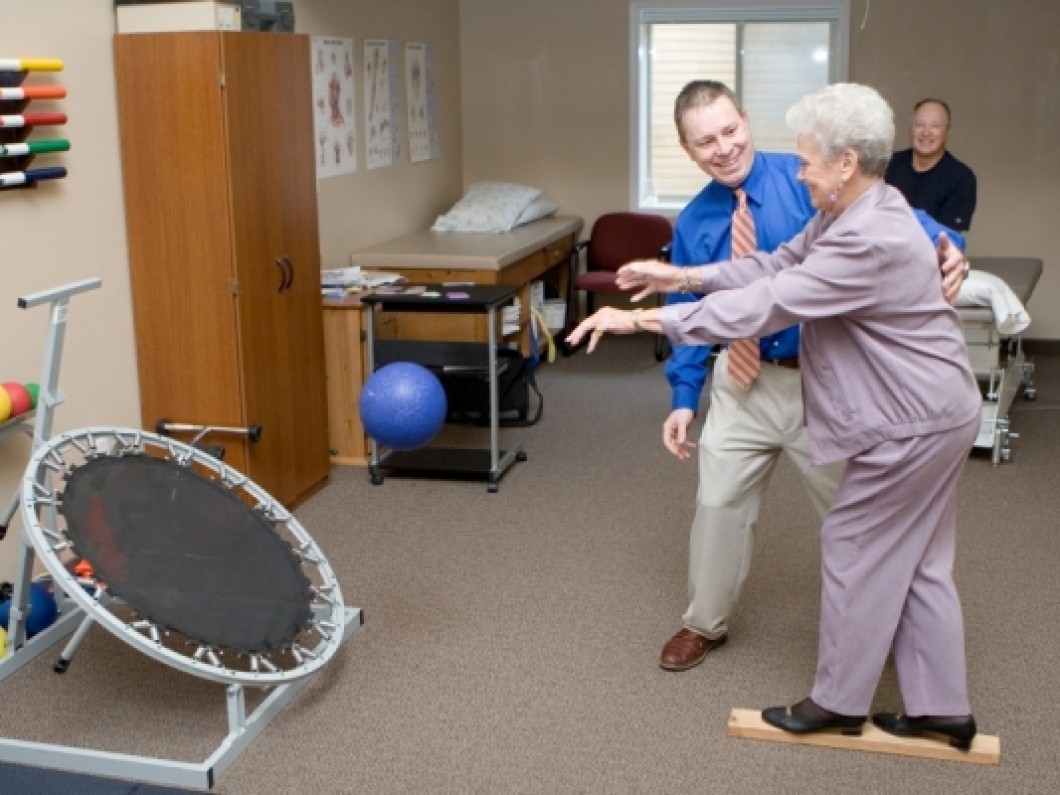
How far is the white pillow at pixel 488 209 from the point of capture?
757 centimetres

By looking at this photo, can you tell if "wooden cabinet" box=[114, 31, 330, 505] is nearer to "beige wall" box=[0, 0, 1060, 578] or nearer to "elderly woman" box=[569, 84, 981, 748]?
"beige wall" box=[0, 0, 1060, 578]

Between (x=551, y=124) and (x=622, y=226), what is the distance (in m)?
0.87

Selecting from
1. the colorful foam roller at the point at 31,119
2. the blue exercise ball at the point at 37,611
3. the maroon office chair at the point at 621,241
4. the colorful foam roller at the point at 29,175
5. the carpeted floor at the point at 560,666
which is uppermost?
the colorful foam roller at the point at 31,119

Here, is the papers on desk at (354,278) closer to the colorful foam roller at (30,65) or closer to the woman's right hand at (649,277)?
the colorful foam roller at (30,65)

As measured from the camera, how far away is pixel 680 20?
27.0ft

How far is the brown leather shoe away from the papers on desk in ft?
8.95

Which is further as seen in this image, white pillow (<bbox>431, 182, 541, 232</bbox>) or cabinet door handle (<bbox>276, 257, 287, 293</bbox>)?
white pillow (<bbox>431, 182, 541, 232</bbox>)

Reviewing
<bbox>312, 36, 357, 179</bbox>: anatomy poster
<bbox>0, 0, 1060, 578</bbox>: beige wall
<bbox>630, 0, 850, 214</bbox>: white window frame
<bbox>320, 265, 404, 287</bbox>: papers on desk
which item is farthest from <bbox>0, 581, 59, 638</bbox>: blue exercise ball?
<bbox>630, 0, 850, 214</bbox>: white window frame

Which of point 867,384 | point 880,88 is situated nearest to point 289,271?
point 867,384

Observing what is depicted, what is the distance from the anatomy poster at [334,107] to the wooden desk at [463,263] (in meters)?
0.48

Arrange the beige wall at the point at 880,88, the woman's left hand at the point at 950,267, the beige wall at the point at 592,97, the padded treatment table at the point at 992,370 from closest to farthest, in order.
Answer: the woman's left hand at the point at 950,267 → the padded treatment table at the point at 992,370 → the beige wall at the point at 592,97 → the beige wall at the point at 880,88

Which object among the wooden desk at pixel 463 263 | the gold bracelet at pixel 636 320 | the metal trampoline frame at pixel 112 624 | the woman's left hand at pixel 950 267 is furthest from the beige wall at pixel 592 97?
the woman's left hand at pixel 950 267

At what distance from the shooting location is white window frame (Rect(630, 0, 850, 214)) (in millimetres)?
7961

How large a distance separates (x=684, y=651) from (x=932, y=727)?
0.74 meters
